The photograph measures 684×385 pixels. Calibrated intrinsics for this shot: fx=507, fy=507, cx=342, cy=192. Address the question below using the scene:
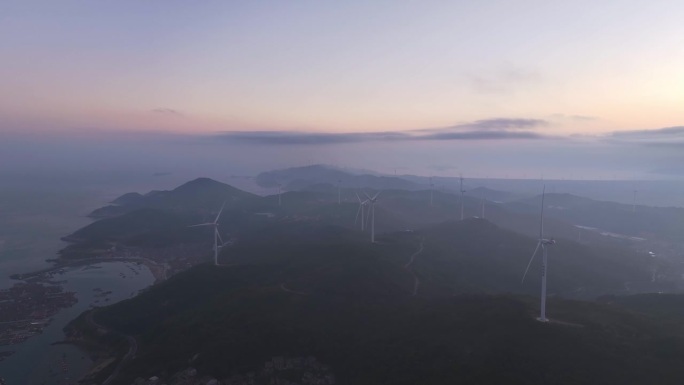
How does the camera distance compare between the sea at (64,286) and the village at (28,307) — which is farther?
the village at (28,307)

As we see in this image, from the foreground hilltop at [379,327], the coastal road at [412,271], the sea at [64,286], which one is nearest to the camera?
the foreground hilltop at [379,327]

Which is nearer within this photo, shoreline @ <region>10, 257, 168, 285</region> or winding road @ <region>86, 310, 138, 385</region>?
winding road @ <region>86, 310, 138, 385</region>

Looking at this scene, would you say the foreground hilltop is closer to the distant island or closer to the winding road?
the distant island

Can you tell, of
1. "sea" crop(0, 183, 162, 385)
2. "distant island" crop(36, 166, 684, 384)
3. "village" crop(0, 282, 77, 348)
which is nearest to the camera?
"distant island" crop(36, 166, 684, 384)

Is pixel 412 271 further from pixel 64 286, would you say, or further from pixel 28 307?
pixel 64 286

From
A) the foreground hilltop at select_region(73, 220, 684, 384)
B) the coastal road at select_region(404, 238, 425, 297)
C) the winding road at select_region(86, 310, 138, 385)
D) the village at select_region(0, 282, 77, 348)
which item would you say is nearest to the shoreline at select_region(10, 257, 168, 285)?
the village at select_region(0, 282, 77, 348)

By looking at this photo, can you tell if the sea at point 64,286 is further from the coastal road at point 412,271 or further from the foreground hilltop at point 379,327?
the coastal road at point 412,271

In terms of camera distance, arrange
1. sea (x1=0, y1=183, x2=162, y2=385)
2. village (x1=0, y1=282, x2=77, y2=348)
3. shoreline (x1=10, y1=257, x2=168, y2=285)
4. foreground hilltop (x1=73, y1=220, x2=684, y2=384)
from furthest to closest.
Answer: shoreline (x1=10, y1=257, x2=168, y2=285) < village (x1=0, y1=282, x2=77, y2=348) < sea (x1=0, y1=183, x2=162, y2=385) < foreground hilltop (x1=73, y1=220, x2=684, y2=384)

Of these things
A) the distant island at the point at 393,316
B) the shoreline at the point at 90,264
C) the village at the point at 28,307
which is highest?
the distant island at the point at 393,316

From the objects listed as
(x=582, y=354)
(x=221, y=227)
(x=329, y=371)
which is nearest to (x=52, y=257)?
(x=221, y=227)

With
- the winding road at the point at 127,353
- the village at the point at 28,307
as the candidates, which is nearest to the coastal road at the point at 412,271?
the winding road at the point at 127,353

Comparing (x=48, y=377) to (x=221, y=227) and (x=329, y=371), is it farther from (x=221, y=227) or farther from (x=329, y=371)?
(x=221, y=227)

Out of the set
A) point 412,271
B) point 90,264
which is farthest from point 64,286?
point 412,271
